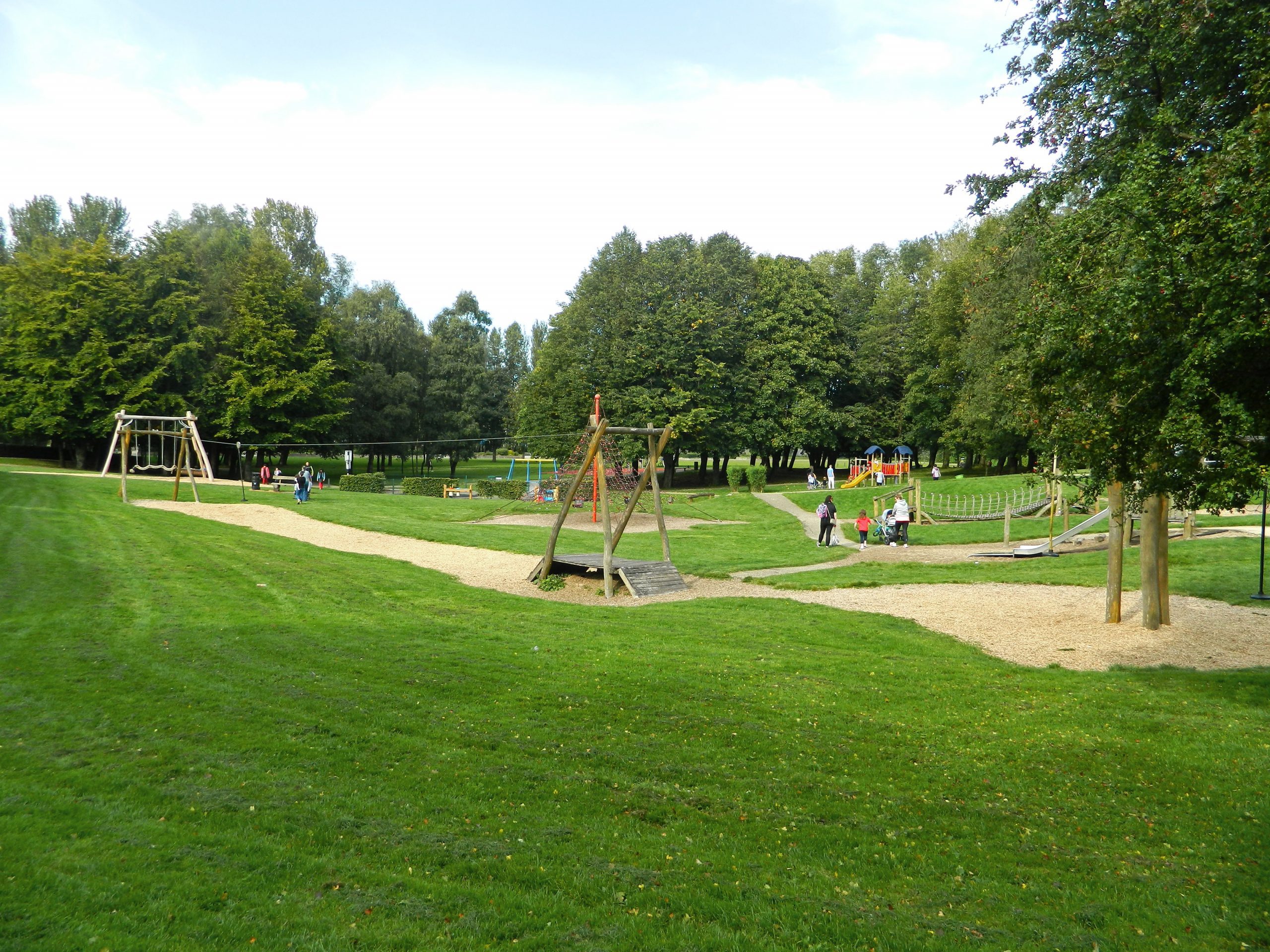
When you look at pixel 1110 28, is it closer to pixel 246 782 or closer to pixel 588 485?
pixel 246 782

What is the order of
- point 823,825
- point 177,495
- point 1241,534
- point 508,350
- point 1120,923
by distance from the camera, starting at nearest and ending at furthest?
point 1120,923 < point 823,825 < point 1241,534 < point 177,495 < point 508,350

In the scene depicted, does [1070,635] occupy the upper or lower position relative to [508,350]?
lower

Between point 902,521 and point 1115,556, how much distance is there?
41.3 feet

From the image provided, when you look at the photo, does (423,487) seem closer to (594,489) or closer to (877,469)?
(594,489)

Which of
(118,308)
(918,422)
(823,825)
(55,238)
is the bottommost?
(823,825)

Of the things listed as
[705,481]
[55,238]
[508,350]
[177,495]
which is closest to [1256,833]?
[177,495]

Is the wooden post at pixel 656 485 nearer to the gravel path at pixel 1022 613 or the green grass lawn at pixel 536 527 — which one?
the gravel path at pixel 1022 613

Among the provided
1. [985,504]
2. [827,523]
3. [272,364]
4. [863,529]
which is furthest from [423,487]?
[985,504]

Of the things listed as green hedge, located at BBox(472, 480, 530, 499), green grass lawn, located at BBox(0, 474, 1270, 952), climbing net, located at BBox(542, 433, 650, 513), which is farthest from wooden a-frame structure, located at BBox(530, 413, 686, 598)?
green hedge, located at BBox(472, 480, 530, 499)

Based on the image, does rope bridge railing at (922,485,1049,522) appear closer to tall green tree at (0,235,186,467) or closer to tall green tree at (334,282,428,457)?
tall green tree at (334,282,428,457)

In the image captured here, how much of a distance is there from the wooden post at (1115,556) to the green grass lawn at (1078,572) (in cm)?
375

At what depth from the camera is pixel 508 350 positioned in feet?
329

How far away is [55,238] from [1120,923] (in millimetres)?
76623

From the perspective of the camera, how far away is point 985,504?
3653 cm
